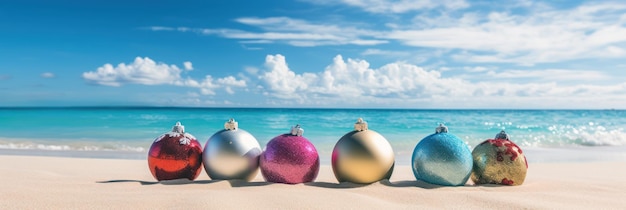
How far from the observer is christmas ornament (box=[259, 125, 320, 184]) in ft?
17.6

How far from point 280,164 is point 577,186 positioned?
353cm

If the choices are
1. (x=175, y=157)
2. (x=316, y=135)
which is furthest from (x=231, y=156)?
(x=316, y=135)

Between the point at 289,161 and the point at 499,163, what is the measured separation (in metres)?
2.41

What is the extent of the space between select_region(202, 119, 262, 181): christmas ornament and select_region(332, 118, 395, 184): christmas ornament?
975mm

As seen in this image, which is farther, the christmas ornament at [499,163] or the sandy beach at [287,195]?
the christmas ornament at [499,163]

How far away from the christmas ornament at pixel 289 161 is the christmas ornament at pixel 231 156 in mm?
165

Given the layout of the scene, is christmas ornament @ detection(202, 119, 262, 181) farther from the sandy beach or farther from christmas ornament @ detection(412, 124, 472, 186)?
christmas ornament @ detection(412, 124, 472, 186)

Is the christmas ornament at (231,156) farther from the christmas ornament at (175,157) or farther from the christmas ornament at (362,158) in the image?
the christmas ornament at (362,158)

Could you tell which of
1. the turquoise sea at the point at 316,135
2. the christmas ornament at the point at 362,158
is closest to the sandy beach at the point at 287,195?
the christmas ornament at the point at 362,158

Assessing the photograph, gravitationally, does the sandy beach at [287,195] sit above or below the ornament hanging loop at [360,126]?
below

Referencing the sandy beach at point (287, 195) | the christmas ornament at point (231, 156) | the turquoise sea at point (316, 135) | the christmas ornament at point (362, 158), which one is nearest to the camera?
the sandy beach at point (287, 195)

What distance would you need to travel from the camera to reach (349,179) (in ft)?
17.8

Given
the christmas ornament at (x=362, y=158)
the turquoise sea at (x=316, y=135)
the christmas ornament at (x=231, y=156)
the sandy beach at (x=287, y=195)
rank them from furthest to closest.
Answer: the turquoise sea at (x=316, y=135)
the christmas ornament at (x=231, y=156)
the christmas ornament at (x=362, y=158)
the sandy beach at (x=287, y=195)

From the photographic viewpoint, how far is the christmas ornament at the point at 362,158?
529 cm
